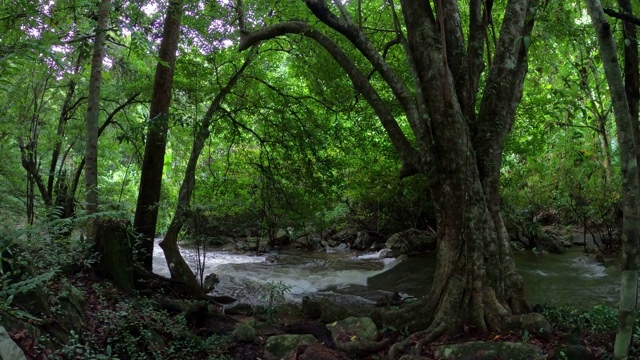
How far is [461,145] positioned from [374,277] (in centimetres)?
721

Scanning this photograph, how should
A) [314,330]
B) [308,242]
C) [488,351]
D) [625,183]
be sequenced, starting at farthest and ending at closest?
[308,242] < [314,330] < [488,351] < [625,183]

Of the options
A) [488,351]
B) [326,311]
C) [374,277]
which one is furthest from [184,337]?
[374,277]

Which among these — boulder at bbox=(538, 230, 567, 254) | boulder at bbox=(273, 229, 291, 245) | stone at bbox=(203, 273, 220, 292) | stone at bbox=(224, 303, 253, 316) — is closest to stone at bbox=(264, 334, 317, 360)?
stone at bbox=(224, 303, 253, 316)

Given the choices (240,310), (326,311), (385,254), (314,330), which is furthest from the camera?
(385,254)

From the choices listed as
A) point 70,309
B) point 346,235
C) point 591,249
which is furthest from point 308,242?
point 70,309

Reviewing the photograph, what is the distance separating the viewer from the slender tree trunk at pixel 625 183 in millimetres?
3088

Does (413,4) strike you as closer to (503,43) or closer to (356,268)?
(503,43)

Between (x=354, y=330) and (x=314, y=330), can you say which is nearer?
(x=354, y=330)

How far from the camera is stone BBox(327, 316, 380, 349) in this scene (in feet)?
17.6

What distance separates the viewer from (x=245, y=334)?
5648 millimetres

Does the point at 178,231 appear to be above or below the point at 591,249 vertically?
above

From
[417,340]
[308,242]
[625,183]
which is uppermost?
[625,183]

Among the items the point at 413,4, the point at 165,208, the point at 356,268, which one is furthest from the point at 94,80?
the point at 356,268

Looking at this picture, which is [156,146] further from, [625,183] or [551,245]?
[551,245]
